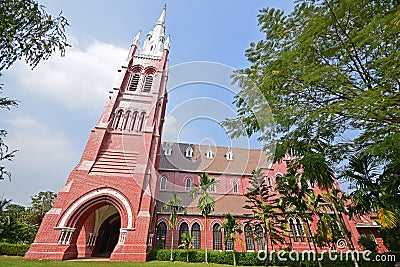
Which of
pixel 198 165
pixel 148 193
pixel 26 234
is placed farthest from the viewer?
pixel 198 165

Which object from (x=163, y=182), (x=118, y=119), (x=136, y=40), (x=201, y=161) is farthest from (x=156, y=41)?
(x=163, y=182)

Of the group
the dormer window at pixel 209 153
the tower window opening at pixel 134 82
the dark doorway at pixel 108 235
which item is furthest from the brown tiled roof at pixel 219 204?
the tower window opening at pixel 134 82

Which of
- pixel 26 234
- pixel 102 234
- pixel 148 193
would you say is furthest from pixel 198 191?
pixel 26 234

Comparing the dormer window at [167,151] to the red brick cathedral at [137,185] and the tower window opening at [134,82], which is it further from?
the tower window opening at [134,82]

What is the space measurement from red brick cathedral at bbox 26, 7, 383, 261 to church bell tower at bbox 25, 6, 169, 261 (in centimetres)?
6

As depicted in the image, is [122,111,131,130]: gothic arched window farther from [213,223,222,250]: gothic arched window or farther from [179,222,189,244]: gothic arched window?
[213,223,222,250]: gothic arched window

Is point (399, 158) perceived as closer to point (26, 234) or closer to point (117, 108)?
point (117, 108)

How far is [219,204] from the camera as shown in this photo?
23938mm

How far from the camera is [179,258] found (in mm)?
17891

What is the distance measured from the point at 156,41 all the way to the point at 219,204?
25.8 metres

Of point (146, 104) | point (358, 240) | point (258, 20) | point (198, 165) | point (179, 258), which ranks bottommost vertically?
point (179, 258)

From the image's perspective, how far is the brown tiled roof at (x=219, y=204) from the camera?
22719 mm

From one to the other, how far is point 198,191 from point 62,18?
18.2m

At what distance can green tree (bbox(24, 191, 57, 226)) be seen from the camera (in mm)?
29203
